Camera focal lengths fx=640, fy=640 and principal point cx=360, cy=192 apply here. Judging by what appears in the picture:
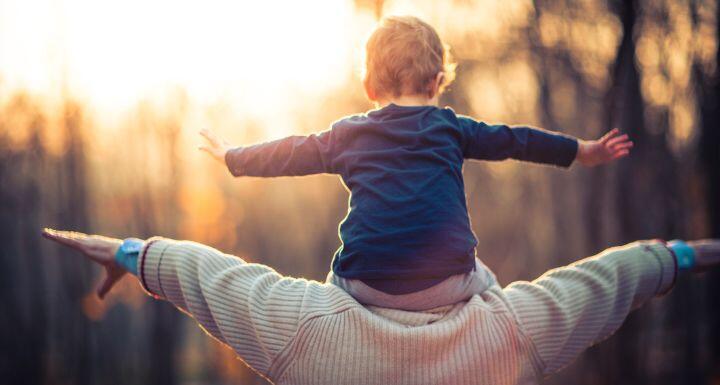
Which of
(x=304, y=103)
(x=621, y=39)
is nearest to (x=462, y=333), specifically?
(x=621, y=39)

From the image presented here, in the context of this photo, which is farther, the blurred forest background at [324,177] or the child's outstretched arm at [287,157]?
the blurred forest background at [324,177]

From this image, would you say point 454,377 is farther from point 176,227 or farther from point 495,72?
point 176,227

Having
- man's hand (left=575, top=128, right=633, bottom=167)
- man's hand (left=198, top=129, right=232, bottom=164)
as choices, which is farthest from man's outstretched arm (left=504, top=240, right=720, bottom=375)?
man's hand (left=198, top=129, right=232, bottom=164)

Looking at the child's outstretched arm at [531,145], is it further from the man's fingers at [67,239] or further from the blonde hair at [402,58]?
the man's fingers at [67,239]

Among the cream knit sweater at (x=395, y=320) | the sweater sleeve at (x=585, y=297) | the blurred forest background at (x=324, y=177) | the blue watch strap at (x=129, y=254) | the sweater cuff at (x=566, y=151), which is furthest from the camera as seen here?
the blurred forest background at (x=324, y=177)

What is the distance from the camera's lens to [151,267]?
1.93 meters

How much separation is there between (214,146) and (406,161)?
0.66 meters

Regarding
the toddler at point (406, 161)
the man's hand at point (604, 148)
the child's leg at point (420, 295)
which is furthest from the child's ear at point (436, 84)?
the child's leg at point (420, 295)

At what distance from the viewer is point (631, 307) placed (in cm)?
204

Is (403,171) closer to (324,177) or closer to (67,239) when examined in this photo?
(67,239)

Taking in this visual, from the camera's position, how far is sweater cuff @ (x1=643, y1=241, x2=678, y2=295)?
203 centimetres

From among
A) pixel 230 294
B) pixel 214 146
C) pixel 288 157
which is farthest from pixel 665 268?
pixel 214 146

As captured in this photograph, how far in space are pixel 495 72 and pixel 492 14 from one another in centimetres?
177

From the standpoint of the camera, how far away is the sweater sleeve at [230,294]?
1.82m
